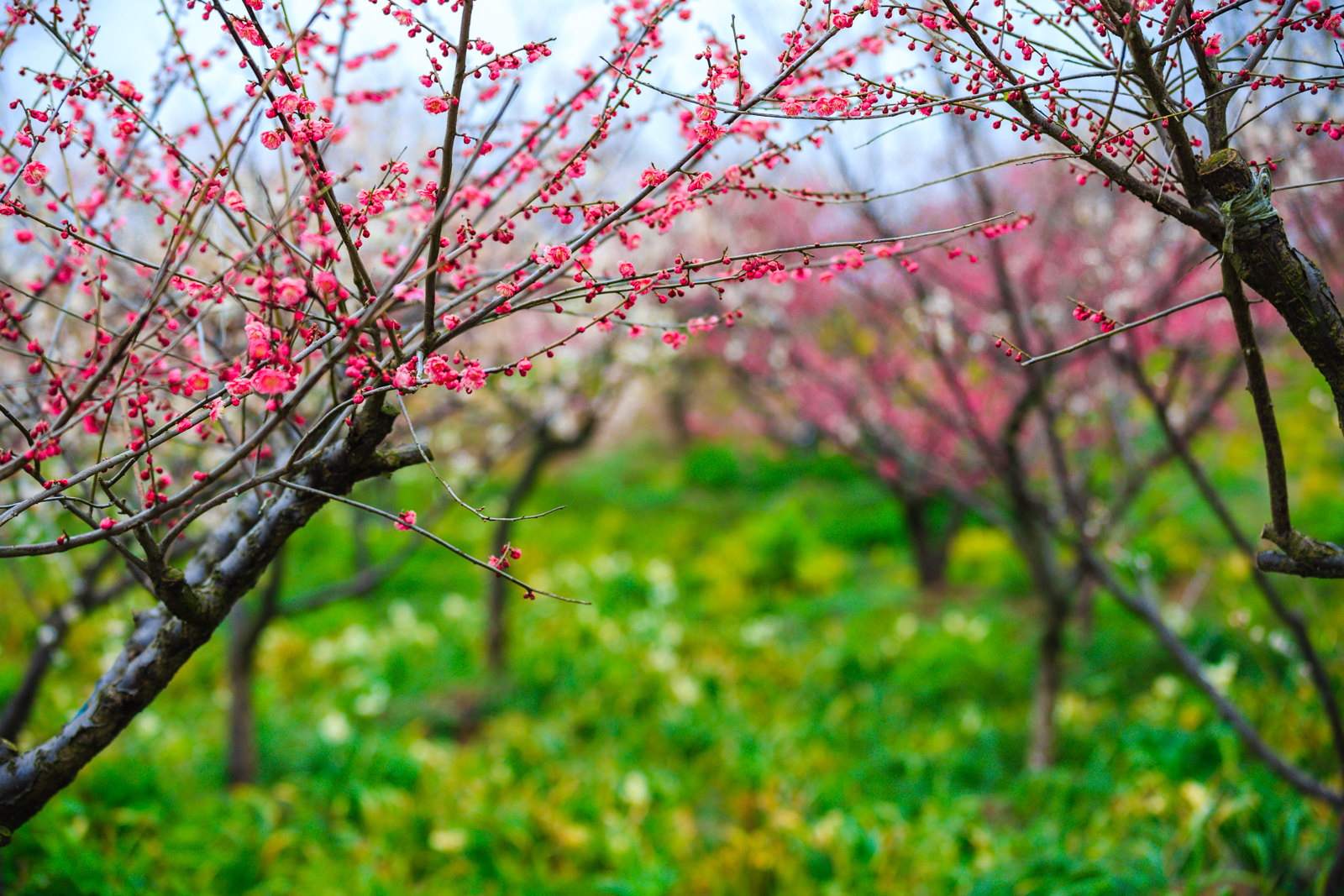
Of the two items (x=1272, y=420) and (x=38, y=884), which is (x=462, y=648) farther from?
(x=1272, y=420)

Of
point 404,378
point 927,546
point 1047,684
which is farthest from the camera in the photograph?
point 927,546

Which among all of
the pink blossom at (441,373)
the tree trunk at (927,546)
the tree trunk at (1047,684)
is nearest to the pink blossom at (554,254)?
the pink blossom at (441,373)

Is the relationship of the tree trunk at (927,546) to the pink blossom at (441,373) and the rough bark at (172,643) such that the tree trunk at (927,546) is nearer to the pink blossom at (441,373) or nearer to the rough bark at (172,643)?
the rough bark at (172,643)

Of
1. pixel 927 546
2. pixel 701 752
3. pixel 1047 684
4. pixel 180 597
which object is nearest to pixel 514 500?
pixel 701 752

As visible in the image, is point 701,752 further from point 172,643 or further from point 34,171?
point 34,171

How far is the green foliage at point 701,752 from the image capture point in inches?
137

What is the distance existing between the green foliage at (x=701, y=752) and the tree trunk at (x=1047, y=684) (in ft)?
0.90

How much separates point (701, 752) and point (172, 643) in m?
3.85

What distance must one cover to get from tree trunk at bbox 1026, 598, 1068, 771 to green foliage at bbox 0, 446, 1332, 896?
0.27m

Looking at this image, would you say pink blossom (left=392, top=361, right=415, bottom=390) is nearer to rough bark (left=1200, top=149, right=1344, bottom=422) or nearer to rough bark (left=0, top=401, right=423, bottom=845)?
rough bark (left=0, top=401, right=423, bottom=845)

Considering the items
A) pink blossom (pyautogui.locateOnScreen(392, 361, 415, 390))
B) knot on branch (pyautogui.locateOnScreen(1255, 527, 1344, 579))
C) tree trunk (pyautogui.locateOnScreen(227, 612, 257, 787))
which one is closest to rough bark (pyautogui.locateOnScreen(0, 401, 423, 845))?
pink blossom (pyautogui.locateOnScreen(392, 361, 415, 390))

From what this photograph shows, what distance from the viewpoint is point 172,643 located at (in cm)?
182

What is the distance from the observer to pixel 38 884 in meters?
2.81

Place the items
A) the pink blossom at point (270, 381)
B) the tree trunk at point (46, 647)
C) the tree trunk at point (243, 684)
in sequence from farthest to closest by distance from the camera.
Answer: the tree trunk at point (243, 684) → the tree trunk at point (46, 647) → the pink blossom at point (270, 381)
